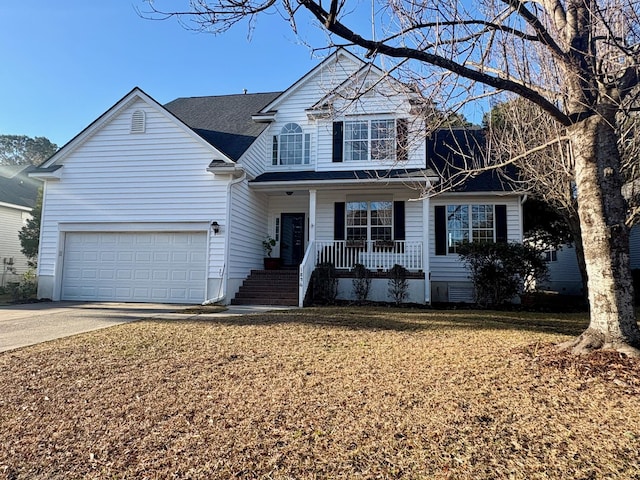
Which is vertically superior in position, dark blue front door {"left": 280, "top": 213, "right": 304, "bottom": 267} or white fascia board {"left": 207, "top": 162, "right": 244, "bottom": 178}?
white fascia board {"left": 207, "top": 162, "right": 244, "bottom": 178}

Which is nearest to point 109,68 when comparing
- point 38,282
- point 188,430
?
point 38,282

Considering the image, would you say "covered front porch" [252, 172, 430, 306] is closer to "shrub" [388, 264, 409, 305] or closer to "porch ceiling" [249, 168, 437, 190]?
"porch ceiling" [249, 168, 437, 190]

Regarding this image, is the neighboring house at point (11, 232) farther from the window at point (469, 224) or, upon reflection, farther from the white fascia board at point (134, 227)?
the window at point (469, 224)

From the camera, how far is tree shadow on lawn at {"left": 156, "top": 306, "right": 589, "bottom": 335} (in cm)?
721

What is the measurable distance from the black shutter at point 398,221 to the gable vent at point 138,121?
853cm

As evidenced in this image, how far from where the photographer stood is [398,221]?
1301 cm

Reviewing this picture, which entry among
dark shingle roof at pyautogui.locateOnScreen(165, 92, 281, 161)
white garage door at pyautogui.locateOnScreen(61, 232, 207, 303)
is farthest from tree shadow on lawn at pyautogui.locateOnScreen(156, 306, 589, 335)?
dark shingle roof at pyautogui.locateOnScreen(165, 92, 281, 161)

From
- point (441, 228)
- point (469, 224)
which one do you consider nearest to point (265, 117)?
point (441, 228)

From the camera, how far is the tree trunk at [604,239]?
4488 millimetres

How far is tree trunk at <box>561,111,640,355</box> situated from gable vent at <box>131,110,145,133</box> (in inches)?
462

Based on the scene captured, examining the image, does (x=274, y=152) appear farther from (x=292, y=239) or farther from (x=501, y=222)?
(x=501, y=222)

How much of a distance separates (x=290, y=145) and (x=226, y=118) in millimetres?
3167

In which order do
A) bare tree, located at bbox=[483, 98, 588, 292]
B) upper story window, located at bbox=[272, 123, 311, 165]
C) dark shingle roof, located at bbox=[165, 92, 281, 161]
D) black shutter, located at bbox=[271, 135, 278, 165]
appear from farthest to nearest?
black shutter, located at bbox=[271, 135, 278, 165] → upper story window, located at bbox=[272, 123, 311, 165] → dark shingle roof, located at bbox=[165, 92, 281, 161] → bare tree, located at bbox=[483, 98, 588, 292]

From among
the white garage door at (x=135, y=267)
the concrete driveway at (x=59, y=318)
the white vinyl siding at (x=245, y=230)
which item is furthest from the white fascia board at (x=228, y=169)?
the concrete driveway at (x=59, y=318)
